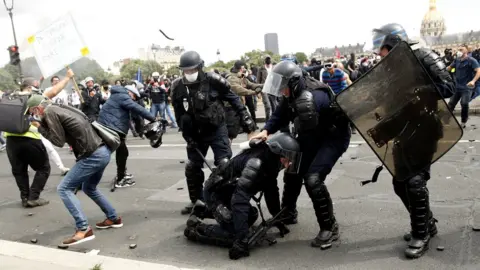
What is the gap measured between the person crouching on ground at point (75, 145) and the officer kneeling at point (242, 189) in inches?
43.8

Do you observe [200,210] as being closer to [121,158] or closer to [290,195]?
[290,195]

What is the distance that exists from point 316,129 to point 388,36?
0.94m

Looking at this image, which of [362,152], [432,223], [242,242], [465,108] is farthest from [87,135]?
[465,108]

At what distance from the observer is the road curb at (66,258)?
360cm

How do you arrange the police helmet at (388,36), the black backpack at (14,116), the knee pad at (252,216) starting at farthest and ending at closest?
1. the black backpack at (14,116)
2. the knee pad at (252,216)
3. the police helmet at (388,36)

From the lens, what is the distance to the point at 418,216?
3471 millimetres

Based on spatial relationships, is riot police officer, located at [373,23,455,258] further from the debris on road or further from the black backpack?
the black backpack

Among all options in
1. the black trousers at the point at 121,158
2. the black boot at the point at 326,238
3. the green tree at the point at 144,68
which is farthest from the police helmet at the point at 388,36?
the green tree at the point at 144,68

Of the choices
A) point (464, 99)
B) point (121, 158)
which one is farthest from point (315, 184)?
point (464, 99)

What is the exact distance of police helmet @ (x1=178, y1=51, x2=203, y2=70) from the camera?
4.60 meters

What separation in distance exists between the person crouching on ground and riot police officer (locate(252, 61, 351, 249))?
1666 mm

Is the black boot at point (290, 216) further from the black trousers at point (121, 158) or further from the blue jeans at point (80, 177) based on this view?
the black trousers at point (121, 158)

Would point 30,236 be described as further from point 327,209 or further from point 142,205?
point 327,209

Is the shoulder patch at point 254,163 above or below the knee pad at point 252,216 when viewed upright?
above
